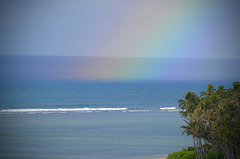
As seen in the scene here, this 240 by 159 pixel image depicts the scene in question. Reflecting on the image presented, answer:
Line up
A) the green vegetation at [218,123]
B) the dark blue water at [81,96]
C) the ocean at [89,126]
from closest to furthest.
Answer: the green vegetation at [218,123] → the ocean at [89,126] → the dark blue water at [81,96]

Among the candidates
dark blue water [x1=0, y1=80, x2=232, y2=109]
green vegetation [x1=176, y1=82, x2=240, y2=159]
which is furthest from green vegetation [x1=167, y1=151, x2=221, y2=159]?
dark blue water [x1=0, y1=80, x2=232, y2=109]

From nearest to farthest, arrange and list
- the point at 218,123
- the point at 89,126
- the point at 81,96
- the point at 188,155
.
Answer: the point at 218,123
the point at 188,155
the point at 89,126
the point at 81,96

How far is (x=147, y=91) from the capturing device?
17162cm

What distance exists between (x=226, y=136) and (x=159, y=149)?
25682mm

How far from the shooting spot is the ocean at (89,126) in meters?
63.3

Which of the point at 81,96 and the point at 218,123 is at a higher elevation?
the point at 81,96

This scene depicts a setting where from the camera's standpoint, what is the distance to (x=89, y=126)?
278ft

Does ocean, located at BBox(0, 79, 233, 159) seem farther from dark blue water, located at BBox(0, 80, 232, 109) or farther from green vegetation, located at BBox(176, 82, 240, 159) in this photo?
green vegetation, located at BBox(176, 82, 240, 159)

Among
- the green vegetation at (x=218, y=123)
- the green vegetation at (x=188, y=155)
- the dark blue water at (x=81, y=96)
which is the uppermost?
the dark blue water at (x=81, y=96)

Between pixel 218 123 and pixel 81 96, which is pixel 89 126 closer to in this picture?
pixel 218 123

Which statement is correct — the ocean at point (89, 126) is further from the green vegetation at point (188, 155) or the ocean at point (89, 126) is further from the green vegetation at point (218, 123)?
the green vegetation at point (218, 123)

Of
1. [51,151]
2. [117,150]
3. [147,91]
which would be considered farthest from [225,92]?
[147,91]

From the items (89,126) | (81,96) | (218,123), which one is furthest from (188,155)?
(81,96)

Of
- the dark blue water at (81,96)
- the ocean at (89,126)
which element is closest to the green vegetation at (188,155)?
the ocean at (89,126)
